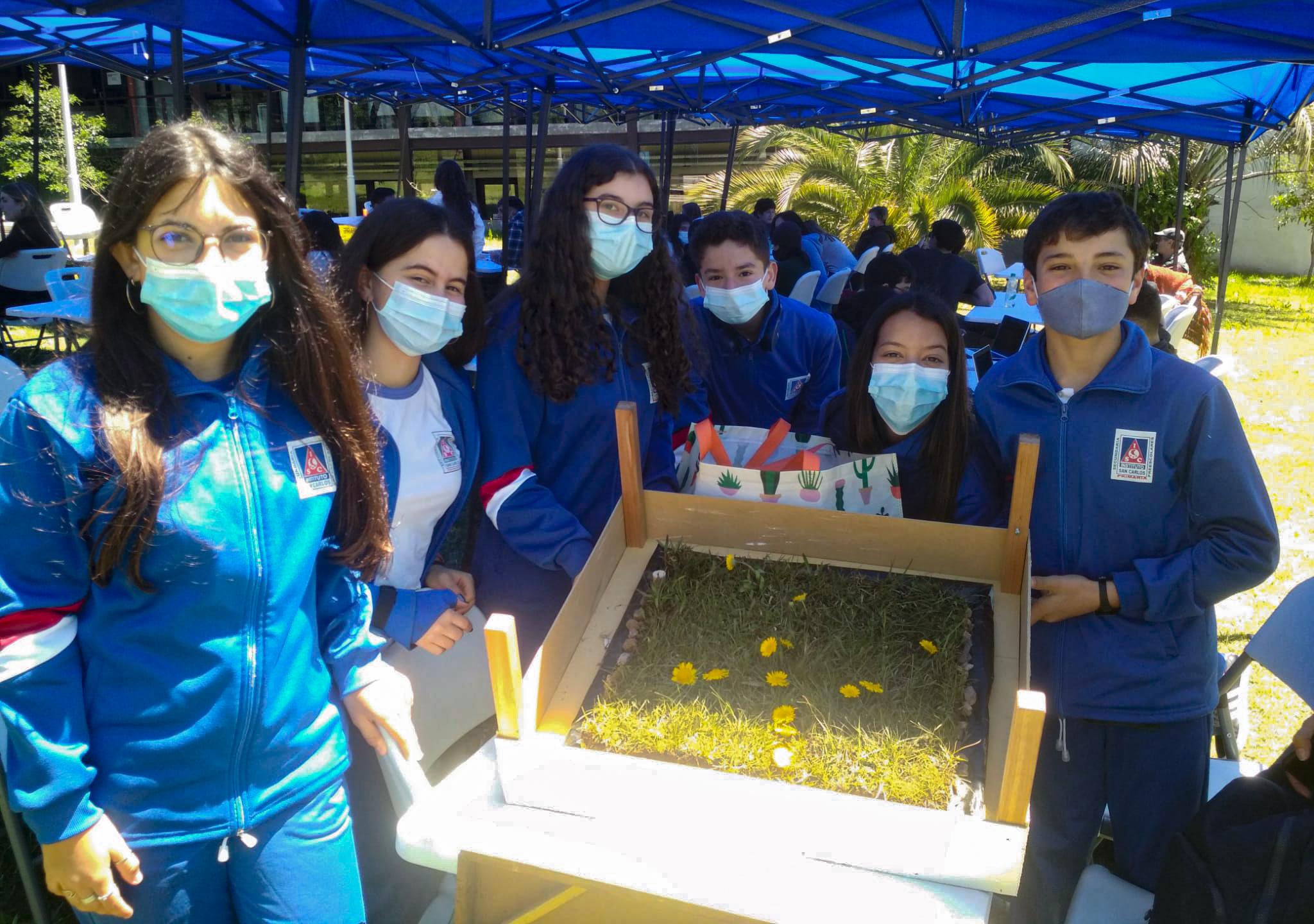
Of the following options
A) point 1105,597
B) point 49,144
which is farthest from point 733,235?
point 49,144

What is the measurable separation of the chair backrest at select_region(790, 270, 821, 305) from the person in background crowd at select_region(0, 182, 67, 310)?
21.8ft

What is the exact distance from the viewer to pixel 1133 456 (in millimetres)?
1786

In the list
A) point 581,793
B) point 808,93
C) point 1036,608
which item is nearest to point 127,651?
point 581,793

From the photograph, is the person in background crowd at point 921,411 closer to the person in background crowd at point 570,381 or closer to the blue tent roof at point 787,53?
the person in background crowd at point 570,381

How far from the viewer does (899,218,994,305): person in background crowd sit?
24.0 ft

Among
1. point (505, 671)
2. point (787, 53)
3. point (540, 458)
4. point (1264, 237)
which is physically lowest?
point (505, 671)

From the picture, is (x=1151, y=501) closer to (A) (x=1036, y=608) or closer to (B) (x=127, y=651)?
(A) (x=1036, y=608)

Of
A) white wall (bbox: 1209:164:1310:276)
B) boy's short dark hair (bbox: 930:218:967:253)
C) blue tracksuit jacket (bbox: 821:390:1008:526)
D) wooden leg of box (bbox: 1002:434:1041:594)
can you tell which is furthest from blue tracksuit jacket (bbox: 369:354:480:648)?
white wall (bbox: 1209:164:1310:276)

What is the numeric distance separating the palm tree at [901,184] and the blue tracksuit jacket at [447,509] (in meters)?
15.0

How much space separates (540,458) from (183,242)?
0.93 meters

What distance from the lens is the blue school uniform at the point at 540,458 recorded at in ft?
6.61

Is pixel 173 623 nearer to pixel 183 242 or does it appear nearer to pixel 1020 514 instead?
pixel 183 242

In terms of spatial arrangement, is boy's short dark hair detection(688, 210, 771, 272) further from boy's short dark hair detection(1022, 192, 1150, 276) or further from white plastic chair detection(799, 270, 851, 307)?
white plastic chair detection(799, 270, 851, 307)

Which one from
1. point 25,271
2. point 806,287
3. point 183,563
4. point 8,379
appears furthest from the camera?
point 25,271
